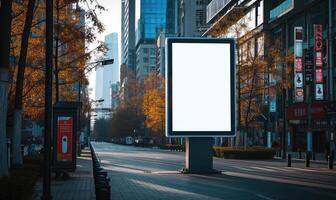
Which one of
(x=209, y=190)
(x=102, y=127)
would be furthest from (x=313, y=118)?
(x=102, y=127)

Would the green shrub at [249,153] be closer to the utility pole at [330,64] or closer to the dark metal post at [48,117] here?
the utility pole at [330,64]

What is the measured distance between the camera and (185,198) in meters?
16.5

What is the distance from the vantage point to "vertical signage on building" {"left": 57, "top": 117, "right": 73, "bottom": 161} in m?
24.3

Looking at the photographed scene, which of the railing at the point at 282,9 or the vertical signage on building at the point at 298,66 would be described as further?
the railing at the point at 282,9

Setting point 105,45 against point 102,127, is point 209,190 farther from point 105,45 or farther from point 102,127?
point 102,127

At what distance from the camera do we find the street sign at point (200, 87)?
28328 mm

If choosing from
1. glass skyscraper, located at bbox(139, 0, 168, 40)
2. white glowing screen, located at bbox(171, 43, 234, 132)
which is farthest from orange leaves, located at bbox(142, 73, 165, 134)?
glass skyscraper, located at bbox(139, 0, 168, 40)

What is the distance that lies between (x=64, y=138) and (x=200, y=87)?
25.0 feet

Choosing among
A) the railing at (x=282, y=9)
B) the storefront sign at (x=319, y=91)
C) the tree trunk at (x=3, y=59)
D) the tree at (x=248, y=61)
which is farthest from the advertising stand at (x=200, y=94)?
the railing at (x=282, y=9)

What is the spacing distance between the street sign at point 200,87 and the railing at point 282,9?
40.2 metres

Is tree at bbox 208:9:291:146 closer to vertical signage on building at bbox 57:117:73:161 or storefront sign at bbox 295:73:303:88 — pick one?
storefront sign at bbox 295:73:303:88

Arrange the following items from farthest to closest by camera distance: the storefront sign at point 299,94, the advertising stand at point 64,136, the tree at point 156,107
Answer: the tree at point 156,107 → the storefront sign at point 299,94 → the advertising stand at point 64,136

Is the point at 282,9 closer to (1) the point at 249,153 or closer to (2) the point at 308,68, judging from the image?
(2) the point at 308,68

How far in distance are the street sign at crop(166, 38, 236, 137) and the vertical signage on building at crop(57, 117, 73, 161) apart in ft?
17.9
